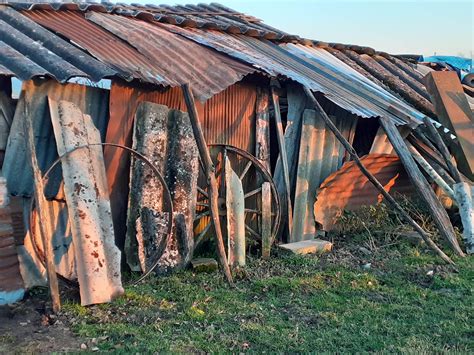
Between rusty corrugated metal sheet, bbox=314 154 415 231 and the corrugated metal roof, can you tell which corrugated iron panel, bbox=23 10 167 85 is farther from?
rusty corrugated metal sheet, bbox=314 154 415 231

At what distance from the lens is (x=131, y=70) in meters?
6.04

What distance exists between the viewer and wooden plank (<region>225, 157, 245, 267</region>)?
6.53m

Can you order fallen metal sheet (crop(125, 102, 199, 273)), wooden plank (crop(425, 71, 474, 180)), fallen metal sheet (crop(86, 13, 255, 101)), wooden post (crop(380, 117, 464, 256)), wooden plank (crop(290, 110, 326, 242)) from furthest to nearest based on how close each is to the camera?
wooden plank (crop(425, 71, 474, 180))
wooden plank (crop(290, 110, 326, 242))
wooden post (crop(380, 117, 464, 256))
fallen metal sheet (crop(86, 13, 255, 101))
fallen metal sheet (crop(125, 102, 199, 273))

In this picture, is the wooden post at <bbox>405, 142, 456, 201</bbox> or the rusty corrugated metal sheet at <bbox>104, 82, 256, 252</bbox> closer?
the rusty corrugated metal sheet at <bbox>104, 82, 256, 252</bbox>

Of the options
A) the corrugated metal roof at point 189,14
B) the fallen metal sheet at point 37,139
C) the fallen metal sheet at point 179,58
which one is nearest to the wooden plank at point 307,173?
the fallen metal sheet at point 179,58

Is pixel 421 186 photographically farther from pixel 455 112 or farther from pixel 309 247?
pixel 455 112

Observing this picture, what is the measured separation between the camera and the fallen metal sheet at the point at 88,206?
5.14 metres

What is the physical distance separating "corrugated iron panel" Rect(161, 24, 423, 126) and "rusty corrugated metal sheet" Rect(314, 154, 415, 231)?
693 mm

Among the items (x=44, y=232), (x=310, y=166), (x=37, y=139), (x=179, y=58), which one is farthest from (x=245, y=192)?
(x=44, y=232)

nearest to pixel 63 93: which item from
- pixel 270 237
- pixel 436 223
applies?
pixel 270 237

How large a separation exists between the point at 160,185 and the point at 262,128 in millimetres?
1886

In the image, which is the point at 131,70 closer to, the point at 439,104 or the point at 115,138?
the point at 115,138

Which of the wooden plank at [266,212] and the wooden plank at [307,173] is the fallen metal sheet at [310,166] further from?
the wooden plank at [266,212]

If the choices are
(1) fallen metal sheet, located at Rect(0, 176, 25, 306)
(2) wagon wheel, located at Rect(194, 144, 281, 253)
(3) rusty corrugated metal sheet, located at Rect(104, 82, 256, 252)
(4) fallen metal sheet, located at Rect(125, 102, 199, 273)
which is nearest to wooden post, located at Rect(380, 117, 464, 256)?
(2) wagon wheel, located at Rect(194, 144, 281, 253)
